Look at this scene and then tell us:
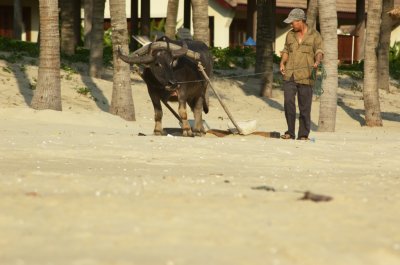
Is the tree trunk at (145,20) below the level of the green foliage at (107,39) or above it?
above

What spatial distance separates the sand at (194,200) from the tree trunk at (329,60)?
3619mm

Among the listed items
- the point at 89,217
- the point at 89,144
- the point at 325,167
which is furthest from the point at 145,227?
the point at 89,144

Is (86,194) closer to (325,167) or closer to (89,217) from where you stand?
(89,217)

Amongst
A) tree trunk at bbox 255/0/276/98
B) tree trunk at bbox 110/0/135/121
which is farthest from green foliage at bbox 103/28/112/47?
tree trunk at bbox 110/0/135/121

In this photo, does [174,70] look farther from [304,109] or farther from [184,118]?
[304,109]

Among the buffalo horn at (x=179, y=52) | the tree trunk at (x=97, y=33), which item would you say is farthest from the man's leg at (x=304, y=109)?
the tree trunk at (x=97, y=33)

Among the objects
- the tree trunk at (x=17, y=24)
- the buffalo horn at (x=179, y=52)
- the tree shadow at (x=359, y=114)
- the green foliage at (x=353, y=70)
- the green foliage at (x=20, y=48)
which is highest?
the tree trunk at (x=17, y=24)

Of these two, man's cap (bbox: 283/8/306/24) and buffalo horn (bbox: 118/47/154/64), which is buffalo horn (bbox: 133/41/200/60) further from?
man's cap (bbox: 283/8/306/24)

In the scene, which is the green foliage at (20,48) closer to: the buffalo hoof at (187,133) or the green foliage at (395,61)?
the green foliage at (395,61)

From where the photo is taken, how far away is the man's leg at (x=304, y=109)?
1786cm

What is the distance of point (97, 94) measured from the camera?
27.3 metres

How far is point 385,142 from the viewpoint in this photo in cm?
1748

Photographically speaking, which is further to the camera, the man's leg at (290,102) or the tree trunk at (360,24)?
the tree trunk at (360,24)

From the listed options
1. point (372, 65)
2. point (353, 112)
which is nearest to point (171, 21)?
point (353, 112)
